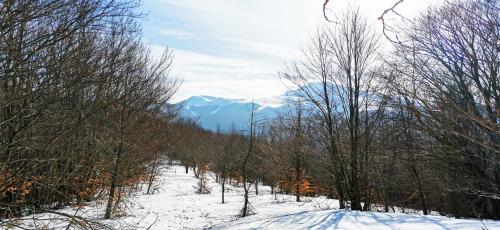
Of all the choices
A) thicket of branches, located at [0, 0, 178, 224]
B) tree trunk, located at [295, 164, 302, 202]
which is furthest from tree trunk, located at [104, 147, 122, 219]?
tree trunk, located at [295, 164, 302, 202]

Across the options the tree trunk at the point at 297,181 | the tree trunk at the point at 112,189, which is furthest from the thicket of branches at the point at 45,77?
the tree trunk at the point at 297,181

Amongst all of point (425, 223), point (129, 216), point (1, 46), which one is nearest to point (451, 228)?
point (425, 223)

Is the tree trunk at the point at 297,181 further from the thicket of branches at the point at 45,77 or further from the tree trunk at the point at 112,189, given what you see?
the thicket of branches at the point at 45,77

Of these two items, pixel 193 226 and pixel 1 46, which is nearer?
pixel 1 46

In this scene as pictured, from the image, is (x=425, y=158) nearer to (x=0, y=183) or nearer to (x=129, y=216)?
(x=129, y=216)

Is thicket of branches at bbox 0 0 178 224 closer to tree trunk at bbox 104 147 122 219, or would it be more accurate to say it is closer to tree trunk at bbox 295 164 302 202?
tree trunk at bbox 104 147 122 219

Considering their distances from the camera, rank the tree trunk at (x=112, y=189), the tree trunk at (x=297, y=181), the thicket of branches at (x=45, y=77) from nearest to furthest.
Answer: the thicket of branches at (x=45, y=77) < the tree trunk at (x=112, y=189) < the tree trunk at (x=297, y=181)

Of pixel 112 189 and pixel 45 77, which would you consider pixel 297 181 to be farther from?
pixel 45 77

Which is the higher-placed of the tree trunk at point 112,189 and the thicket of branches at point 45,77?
the thicket of branches at point 45,77

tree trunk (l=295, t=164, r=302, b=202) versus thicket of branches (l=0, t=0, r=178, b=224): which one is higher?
thicket of branches (l=0, t=0, r=178, b=224)

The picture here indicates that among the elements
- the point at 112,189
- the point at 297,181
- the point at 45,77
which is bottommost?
the point at 112,189

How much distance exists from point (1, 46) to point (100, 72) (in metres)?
1.59

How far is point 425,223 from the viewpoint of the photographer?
332 inches

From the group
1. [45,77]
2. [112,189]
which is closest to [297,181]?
[112,189]
